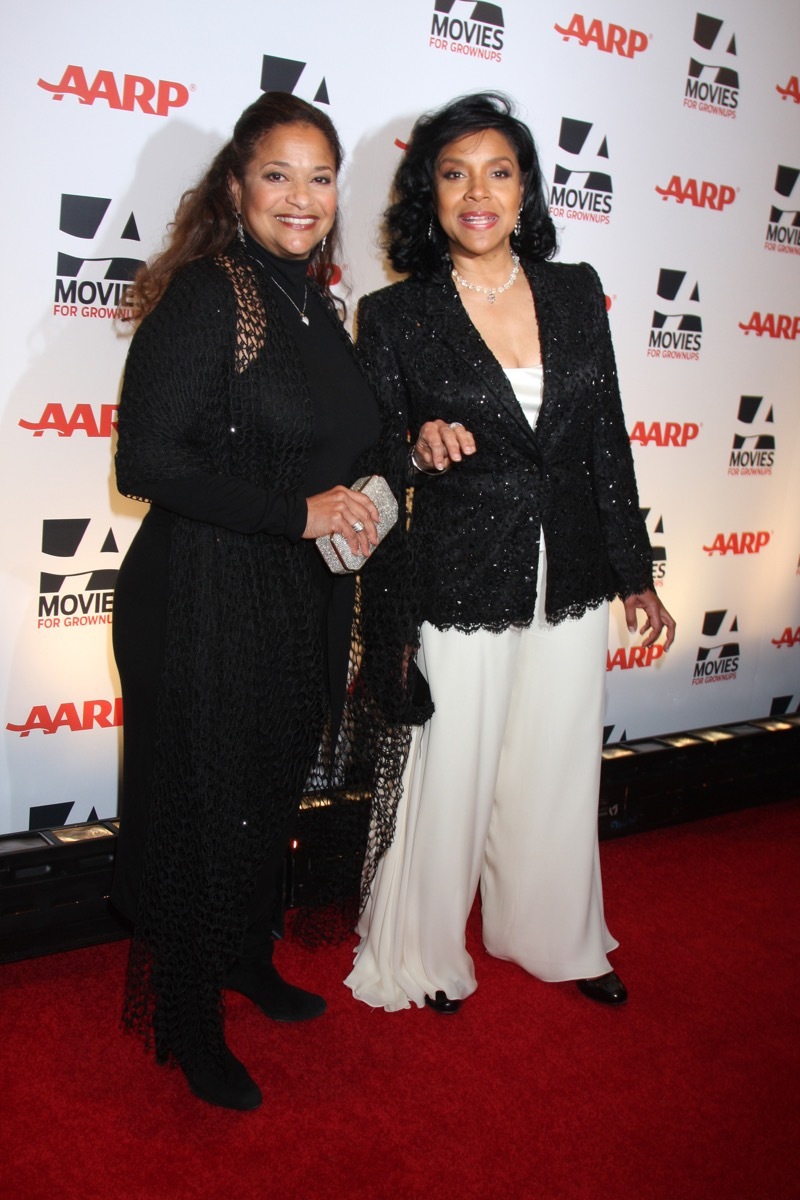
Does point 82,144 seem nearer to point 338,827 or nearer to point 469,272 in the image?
point 469,272

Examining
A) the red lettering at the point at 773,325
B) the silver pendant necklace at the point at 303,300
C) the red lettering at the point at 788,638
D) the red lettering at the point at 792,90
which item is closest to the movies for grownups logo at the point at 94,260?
the silver pendant necklace at the point at 303,300

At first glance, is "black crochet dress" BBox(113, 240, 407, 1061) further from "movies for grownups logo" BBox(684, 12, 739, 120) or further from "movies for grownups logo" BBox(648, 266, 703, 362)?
"movies for grownups logo" BBox(684, 12, 739, 120)

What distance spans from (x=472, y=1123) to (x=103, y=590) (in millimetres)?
1506

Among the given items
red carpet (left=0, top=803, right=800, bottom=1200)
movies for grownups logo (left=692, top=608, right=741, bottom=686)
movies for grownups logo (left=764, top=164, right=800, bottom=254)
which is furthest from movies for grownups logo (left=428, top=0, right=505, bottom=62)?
red carpet (left=0, top=803, right=800, bottom=1200)

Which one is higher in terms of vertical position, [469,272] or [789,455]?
[469,272]

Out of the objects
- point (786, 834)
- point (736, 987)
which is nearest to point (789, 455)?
point (786, 834)

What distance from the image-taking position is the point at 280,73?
2625 millimetres

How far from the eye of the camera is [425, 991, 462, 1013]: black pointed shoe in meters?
2.42

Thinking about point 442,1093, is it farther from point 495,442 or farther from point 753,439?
point 753,439

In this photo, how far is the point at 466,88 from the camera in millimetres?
2918

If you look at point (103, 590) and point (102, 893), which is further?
point (103, 590)

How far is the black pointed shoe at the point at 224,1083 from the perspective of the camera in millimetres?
2078

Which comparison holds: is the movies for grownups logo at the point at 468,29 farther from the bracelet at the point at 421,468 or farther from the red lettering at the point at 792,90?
the bracelet at the point at 421,468

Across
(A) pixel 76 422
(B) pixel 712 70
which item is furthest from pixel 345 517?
(B) pixel 712 70
